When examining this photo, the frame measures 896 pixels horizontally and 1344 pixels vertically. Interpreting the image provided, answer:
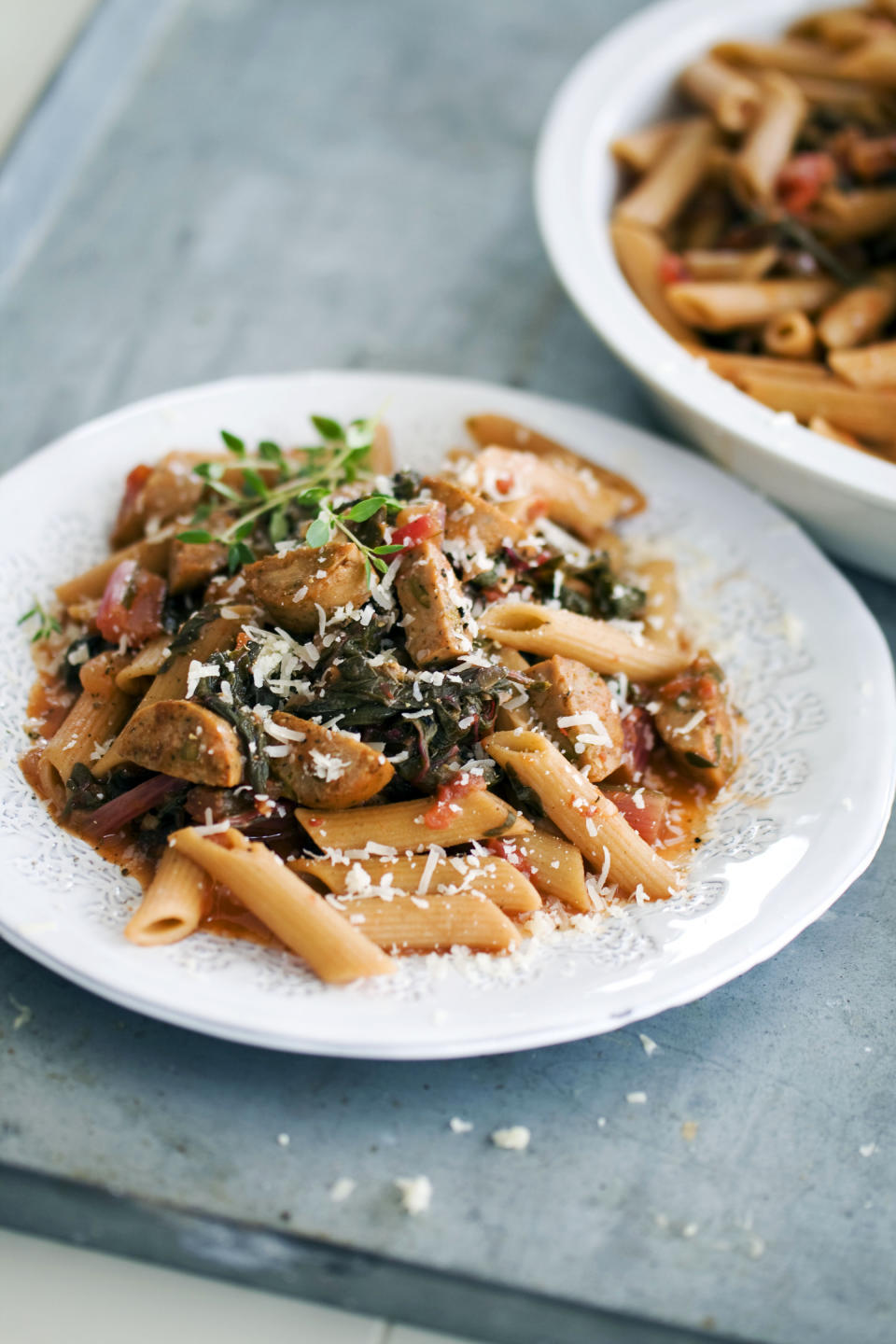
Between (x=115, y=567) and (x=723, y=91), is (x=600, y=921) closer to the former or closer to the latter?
(x=115, y=567)

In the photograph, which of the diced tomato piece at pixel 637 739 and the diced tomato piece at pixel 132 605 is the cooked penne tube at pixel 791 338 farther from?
the diced tomato piece at pixel 132 605

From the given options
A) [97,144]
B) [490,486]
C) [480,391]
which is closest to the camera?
[490,486]

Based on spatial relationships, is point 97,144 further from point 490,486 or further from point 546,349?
point 490,486

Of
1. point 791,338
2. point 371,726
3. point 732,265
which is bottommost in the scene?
point 791,338

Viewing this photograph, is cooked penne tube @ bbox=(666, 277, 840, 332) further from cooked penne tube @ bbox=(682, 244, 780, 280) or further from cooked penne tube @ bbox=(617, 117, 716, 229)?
cooked penne tube @ bbox=(617, 117, 716, 229)

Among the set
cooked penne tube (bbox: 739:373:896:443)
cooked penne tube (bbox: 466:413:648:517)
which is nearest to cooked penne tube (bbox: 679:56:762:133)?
cooked penne tube (bbox: 739:373:896:443)

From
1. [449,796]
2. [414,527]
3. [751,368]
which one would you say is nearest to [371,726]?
[449,796]

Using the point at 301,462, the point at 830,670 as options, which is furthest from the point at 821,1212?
the point at 301,462
